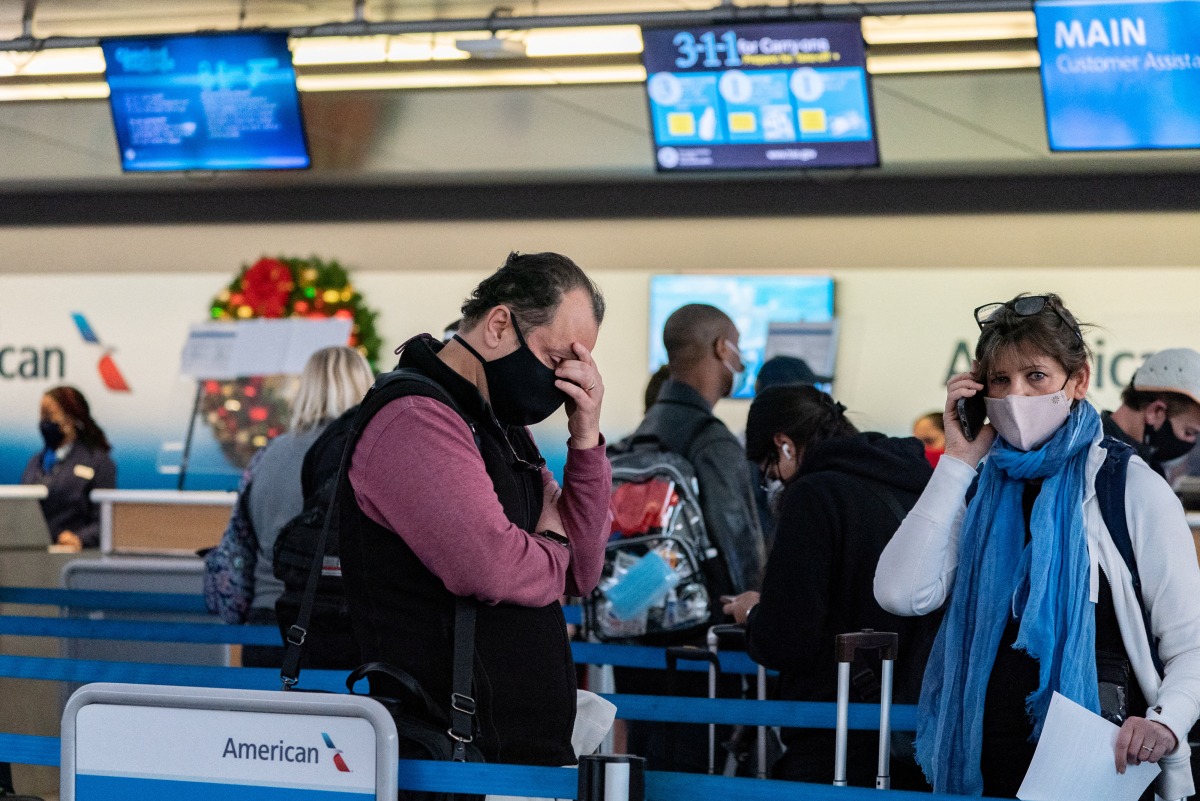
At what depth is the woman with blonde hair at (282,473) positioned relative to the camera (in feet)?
12.2

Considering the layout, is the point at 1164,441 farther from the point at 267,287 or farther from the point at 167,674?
the point at 267,287

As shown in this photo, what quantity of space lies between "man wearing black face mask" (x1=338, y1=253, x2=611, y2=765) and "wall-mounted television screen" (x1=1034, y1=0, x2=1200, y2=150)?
13.9 feet

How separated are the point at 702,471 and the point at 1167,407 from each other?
4.18 ft

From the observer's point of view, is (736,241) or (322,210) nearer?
(736,241)

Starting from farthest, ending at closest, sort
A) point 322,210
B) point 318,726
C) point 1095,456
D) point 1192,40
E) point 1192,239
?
1. point 322,210
2. point 1192,239
3. point 1192,40
4. point 1095,456
5. point 318,726

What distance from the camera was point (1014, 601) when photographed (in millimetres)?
2145

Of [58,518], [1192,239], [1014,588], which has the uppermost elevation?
[1192,239]

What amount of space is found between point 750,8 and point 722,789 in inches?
194

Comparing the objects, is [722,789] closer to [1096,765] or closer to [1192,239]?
[1096,765]

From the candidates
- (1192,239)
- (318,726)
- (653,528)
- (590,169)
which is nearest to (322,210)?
(590,169)

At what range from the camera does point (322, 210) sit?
10.1m

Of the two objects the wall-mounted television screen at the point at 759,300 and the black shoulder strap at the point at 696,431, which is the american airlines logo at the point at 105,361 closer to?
the wall-mounted television screen at the point at 759,300

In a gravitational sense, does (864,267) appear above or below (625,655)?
above

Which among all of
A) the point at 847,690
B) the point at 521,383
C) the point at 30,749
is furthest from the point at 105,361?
the point at 521,383
